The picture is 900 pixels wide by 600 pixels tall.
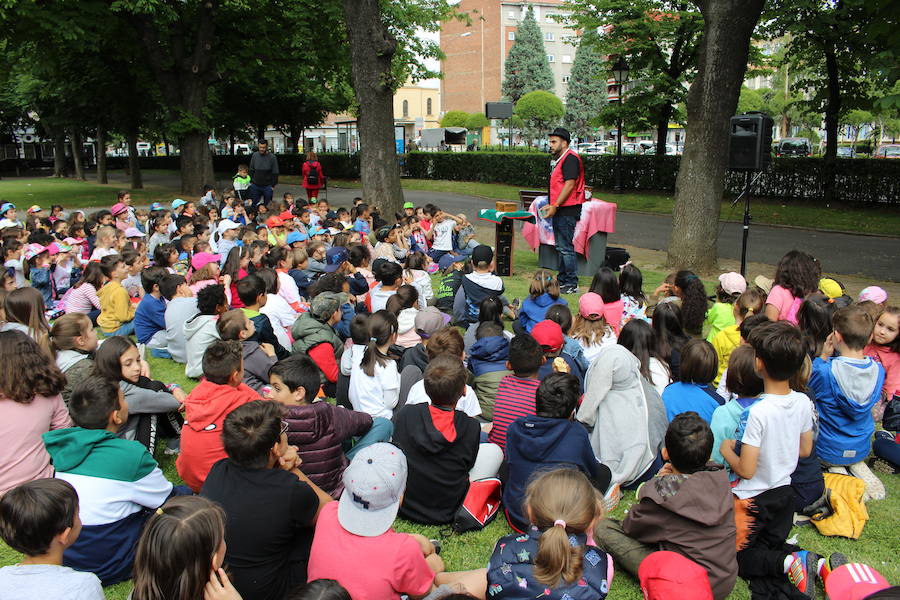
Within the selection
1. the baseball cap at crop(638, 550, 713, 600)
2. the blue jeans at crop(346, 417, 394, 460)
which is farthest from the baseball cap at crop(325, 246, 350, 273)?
the baseball cap at crop(638, 550, 713, 600)

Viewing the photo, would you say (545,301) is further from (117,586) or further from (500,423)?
(117,586)

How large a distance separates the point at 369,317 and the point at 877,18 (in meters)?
8.07

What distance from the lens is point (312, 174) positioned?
15711 millimetres

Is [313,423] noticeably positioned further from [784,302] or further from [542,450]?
[784,302]

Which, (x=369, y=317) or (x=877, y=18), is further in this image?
(x=877, y=18)

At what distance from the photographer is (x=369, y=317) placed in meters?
4.65

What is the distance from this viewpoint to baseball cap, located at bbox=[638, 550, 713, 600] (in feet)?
9.24

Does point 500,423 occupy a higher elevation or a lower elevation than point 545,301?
lower

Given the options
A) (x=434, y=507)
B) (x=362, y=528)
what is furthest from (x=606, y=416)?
(x=362, y=528)

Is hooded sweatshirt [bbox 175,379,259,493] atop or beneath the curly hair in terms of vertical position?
beneath

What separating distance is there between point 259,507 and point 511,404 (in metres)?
1.81

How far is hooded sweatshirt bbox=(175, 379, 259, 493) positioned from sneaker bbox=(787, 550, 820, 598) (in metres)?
2.92

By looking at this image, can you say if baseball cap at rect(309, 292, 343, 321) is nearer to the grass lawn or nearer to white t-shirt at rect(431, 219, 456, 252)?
the grass lawn

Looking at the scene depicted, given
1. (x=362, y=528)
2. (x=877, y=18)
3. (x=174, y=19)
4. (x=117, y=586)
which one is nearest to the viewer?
(x=362, y=528)
